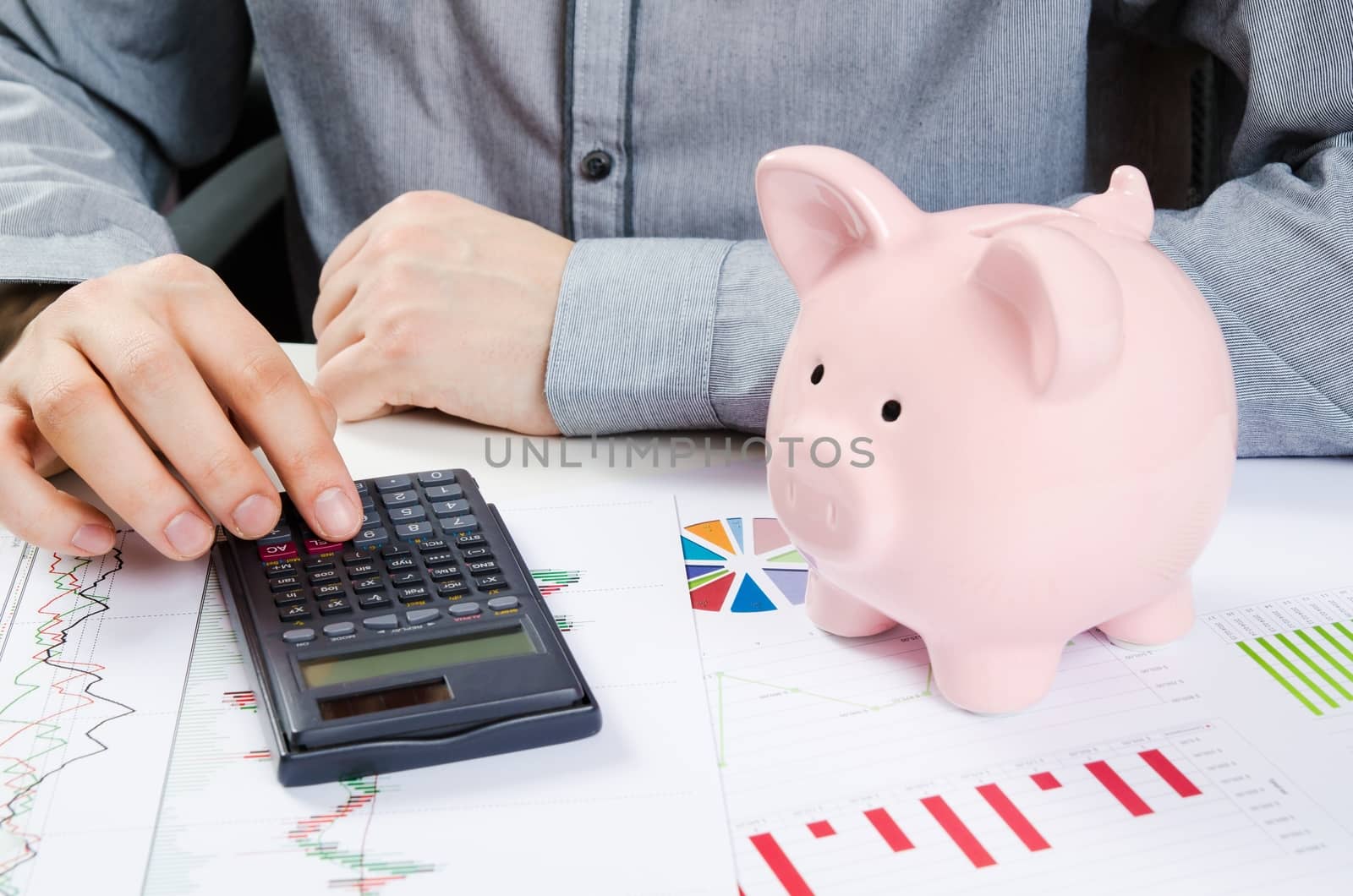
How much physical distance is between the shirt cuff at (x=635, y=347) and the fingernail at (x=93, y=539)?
208 millimetres

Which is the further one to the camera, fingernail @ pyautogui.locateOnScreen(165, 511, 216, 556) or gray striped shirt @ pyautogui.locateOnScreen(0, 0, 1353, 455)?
gray striped shirt @ pyautogui.locateOnScreen(0, 0, 1353, 455)

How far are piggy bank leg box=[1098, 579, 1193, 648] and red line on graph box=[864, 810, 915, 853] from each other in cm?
13

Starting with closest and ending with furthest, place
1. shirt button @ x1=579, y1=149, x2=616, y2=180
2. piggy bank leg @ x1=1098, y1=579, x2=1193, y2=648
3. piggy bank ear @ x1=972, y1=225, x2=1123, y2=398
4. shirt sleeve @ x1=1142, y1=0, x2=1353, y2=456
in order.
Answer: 1. piggy bank ear @ x1=972, y1=225, x2=1123, y2=398
2. piggy bank leg @ x1=1098, y1=579, x2=1193, y2=648
3. shirt sleeve @ x1=1142, y1=0, x2=1353, y2=456
4. shirt button @ x1=579, y1=149, x2=616, y2=180

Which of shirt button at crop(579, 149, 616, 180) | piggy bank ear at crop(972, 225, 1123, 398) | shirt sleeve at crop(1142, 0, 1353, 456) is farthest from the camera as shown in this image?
shirt button at crop(579, 149, 616, 180)

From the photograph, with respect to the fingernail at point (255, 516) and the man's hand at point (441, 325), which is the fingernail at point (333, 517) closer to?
the fingernail at point (255, 516)

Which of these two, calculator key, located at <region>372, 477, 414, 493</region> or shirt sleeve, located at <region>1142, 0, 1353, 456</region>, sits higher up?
shirt sleeve, located at <region>1142, 0, 1353, 456</region>

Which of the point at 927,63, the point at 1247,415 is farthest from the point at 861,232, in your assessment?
the point at 927,63

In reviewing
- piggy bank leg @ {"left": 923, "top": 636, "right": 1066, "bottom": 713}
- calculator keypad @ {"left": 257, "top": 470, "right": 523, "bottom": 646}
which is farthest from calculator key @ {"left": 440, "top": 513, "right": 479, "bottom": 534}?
piggy bank leg @ {"left": 923, "top": 636, "right": 1066, "bottom": 713}

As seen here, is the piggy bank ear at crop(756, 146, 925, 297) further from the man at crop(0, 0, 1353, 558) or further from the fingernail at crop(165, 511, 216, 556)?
the fingernail at crop(165, 511, 216, 556)

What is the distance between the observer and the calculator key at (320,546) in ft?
1.49

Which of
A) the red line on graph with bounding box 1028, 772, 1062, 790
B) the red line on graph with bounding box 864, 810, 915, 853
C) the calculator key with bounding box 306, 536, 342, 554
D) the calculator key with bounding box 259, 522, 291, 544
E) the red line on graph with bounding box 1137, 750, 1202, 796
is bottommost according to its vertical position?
the red line on graph with bounding box 864, 810, 915, 853

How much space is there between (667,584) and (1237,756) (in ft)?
0.71

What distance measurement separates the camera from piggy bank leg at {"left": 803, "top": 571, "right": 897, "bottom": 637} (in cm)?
41

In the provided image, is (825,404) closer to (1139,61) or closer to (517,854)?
(517,854)
